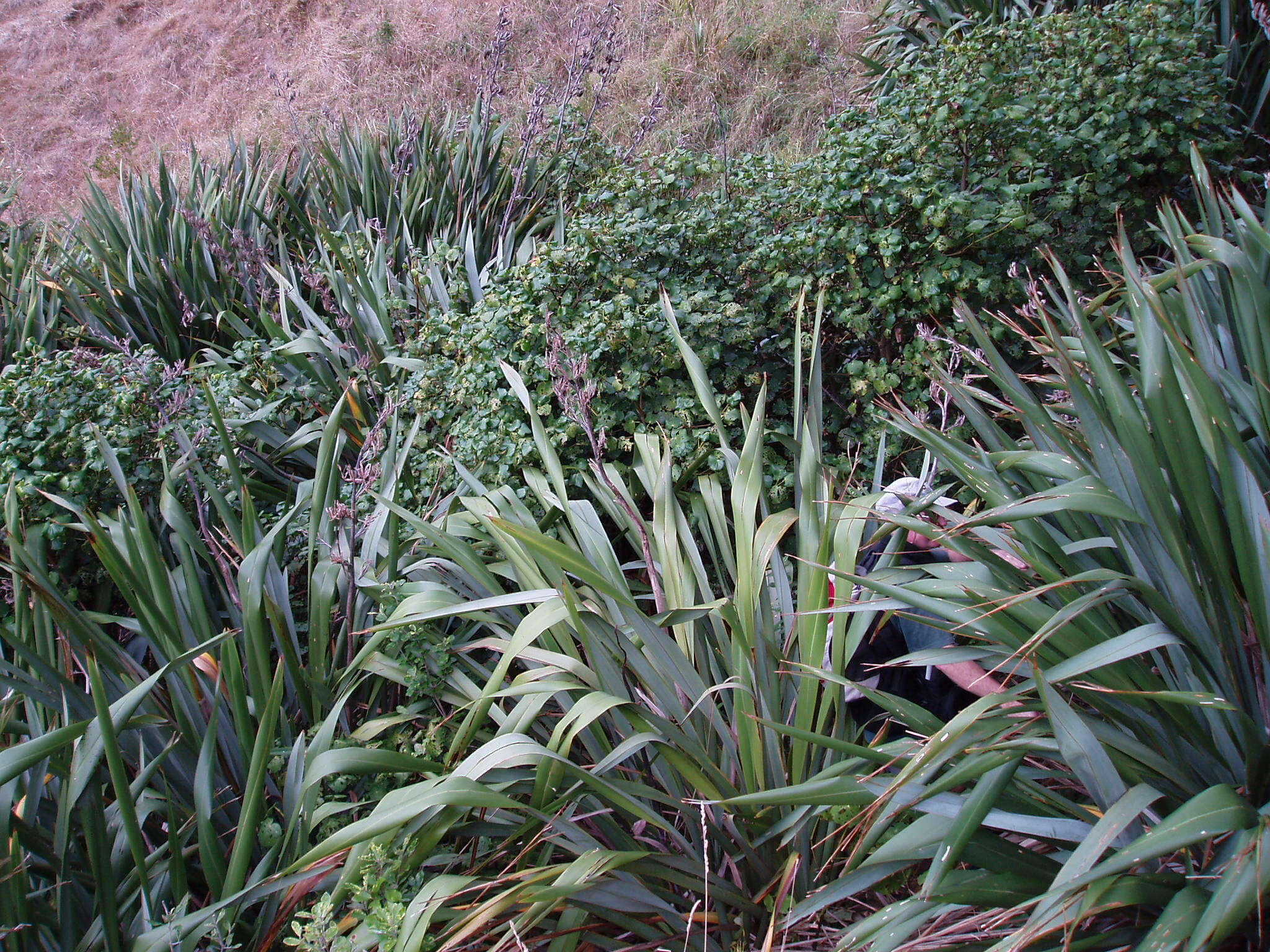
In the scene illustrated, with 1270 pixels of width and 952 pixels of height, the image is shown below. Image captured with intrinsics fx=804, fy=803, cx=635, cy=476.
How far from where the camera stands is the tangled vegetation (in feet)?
4.21

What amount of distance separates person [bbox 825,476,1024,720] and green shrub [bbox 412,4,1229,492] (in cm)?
70

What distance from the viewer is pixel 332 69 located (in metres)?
9.68

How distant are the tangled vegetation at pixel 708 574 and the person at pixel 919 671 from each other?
5cm

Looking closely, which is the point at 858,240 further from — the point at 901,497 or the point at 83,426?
the point at 83,426

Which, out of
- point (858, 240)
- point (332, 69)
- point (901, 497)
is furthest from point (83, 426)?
point (332, 69)

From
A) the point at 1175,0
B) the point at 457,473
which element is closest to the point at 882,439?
the point at 457,473

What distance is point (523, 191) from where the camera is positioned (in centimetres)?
459

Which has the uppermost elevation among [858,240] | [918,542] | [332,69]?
[332,69]

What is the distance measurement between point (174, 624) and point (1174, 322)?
91.5 inches

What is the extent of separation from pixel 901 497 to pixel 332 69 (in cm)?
1012

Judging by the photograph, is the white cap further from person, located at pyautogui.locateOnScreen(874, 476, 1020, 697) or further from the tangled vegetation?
the tangled vegetation

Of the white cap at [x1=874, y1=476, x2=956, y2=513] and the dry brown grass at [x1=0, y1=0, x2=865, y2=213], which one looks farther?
the dry brown grass at [x1=0, y1=0, x2=865, y2=213]

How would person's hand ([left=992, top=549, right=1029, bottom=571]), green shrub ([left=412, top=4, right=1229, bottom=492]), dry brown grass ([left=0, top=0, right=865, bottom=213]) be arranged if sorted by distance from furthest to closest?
1. dry brown grass ([left=0, top=0, right=865, bottom=213])
2. green shrub ([left=412, top=4, right=1229, bottom=492])
3. person's hand ([left=992, top=549, right=1029, bottom=571])

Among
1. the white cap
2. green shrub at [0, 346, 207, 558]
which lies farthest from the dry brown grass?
the white cap
